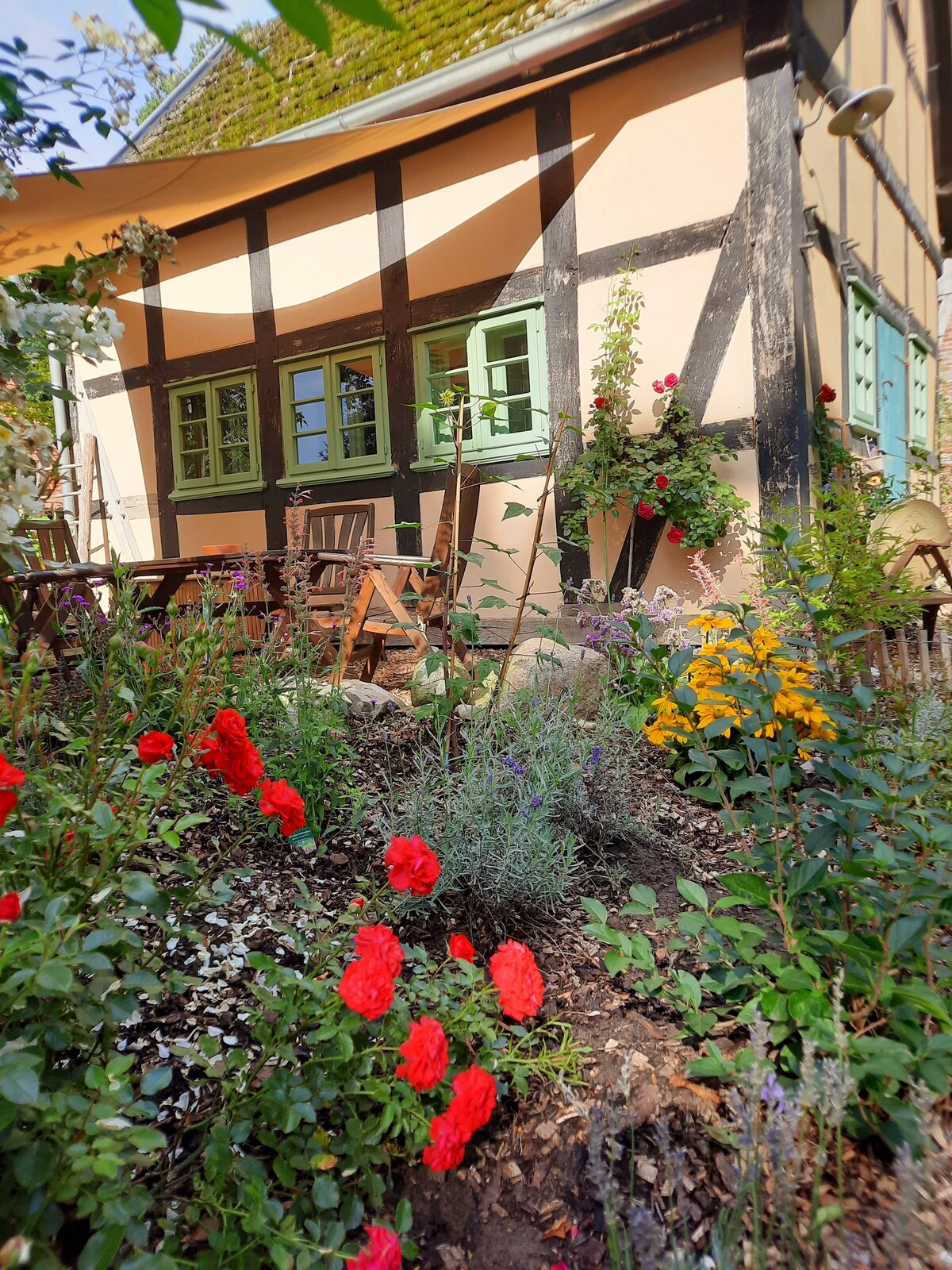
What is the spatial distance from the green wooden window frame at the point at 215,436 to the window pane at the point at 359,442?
77 centimetres

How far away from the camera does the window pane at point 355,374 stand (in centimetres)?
562

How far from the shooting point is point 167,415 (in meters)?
6.57

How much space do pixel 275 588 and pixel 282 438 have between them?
301 cm

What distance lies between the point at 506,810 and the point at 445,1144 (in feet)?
3.14

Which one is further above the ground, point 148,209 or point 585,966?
point 148,209

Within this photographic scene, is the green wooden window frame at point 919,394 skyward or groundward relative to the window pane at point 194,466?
skyward

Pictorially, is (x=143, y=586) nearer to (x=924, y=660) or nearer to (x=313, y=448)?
(x=924, y=660)

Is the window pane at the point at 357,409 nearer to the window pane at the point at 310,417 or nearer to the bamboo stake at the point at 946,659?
the window pane at the point at 310,417

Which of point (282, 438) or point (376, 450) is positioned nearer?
point (376, 450)

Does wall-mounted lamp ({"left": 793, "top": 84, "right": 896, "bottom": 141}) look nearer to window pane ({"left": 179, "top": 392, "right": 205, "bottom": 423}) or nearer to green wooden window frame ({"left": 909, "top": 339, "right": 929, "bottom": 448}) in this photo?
green wooden window frame ({"left": 909, "top": 339, "right": 929, "bottom": 448})

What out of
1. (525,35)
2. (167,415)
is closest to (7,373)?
(525,35)

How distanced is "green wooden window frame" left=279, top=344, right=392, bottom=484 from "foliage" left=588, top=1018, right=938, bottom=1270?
191 inches

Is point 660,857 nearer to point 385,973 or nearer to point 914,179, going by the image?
point 385,973

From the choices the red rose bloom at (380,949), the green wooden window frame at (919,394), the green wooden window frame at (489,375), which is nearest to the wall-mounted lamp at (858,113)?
the green wooden window frame at (489,375)
